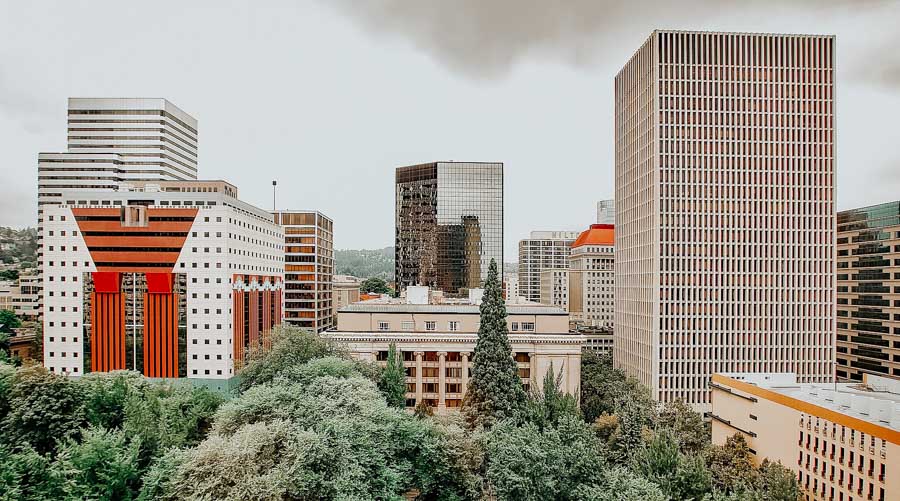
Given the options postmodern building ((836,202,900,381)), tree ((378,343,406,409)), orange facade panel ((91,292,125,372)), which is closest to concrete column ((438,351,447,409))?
tree ((378,343,406,409))

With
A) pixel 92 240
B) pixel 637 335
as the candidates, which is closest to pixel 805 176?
pixel 637 335

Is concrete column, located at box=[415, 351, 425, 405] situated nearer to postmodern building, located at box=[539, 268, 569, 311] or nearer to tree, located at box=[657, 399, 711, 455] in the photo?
tree, located at box=[657, 399, 711, 455]

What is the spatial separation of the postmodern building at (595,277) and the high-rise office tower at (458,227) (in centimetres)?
2542

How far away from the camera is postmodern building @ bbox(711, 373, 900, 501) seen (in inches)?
1428

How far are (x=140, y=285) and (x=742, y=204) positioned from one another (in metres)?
89.2

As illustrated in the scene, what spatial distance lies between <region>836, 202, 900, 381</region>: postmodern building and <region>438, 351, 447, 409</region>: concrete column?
70.8m

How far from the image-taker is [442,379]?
70.4 metres

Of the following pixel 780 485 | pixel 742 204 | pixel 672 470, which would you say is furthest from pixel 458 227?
pixel 780 485

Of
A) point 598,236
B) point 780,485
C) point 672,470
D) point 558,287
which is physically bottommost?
point 672,470

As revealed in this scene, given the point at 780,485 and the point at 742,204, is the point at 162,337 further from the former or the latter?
the point at 742,204

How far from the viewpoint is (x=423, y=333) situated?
7194 centimetres

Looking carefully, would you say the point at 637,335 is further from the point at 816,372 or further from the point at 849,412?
the point at 849,412

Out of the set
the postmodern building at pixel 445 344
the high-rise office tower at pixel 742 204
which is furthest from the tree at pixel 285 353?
the high-rise office tower at pixel 742 204

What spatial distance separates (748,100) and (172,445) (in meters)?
84.7
